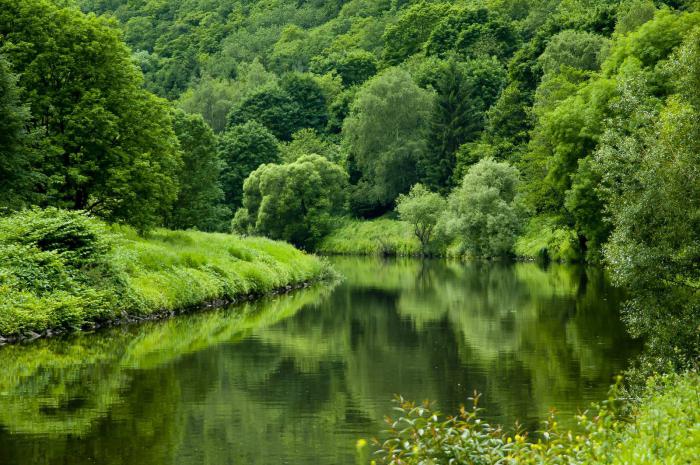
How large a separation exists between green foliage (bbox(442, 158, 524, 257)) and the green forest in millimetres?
229

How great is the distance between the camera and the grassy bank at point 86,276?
27.7 m

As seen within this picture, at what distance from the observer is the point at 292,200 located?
9425 centimetres

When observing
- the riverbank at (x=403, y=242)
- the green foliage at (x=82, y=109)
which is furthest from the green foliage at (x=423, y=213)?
the green foliage at (x=82, y=109)

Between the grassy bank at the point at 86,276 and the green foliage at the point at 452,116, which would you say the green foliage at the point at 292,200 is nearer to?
the green foliage at the point at 452,116

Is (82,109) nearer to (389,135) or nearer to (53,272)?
(53,272)

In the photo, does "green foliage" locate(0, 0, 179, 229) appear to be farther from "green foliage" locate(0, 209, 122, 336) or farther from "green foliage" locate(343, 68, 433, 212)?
"green foliage" locate(343, 68, 433, 212)

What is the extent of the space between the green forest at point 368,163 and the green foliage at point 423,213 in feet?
0.75

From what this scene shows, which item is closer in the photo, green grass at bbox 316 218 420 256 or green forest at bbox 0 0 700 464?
green forest at bbox 0 0 700 464

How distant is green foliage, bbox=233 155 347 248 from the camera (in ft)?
308

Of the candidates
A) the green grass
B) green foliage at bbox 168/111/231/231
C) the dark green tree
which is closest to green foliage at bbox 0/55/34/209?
green foliage at bbox 168/111/231/231

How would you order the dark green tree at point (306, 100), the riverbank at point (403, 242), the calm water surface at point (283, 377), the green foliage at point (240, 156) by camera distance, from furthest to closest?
1. the dark green tree at point (306, 100)
2. the green foliage at point (240, 156)
3. the riverbank at point (403, 242)
4. the calm water surface at point (283, 377)

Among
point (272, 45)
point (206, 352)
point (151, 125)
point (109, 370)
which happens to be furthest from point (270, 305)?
point (272, 45)

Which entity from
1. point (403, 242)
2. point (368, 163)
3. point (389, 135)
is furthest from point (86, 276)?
point (389, 135)

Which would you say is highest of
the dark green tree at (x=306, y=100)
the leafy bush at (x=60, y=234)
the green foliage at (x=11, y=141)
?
the dark green tree at (x=306, y=100)
